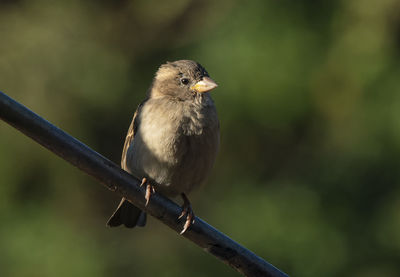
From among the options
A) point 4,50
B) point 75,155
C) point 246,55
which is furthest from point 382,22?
point 75,155

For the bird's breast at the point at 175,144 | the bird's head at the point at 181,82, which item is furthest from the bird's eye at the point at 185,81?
the bird's breast at the point at 175,144

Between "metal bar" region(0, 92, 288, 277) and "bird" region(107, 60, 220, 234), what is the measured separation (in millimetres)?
849

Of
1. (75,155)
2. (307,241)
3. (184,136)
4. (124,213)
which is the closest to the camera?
(75,155)

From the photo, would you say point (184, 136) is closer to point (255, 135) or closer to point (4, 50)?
point (255, 135)

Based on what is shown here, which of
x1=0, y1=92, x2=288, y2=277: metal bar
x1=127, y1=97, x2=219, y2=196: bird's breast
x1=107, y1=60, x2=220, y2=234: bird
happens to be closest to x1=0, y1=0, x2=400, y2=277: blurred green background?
x1=107, y1=60, x2=220, y2=234: bird

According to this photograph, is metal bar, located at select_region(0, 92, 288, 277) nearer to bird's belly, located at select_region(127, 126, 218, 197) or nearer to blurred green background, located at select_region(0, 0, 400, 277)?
bird's belly, located at select_region(127, 126, 218, 197)

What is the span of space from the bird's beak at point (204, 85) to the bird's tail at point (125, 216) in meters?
0.73

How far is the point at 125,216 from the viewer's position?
141 inches

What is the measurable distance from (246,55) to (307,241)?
1.26 m

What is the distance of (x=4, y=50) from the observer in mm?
4738

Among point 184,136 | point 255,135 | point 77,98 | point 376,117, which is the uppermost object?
point 376,117

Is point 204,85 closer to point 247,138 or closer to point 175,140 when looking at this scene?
point 175,140

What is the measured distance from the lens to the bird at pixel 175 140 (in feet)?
10.2

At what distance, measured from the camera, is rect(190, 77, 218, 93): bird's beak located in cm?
344
